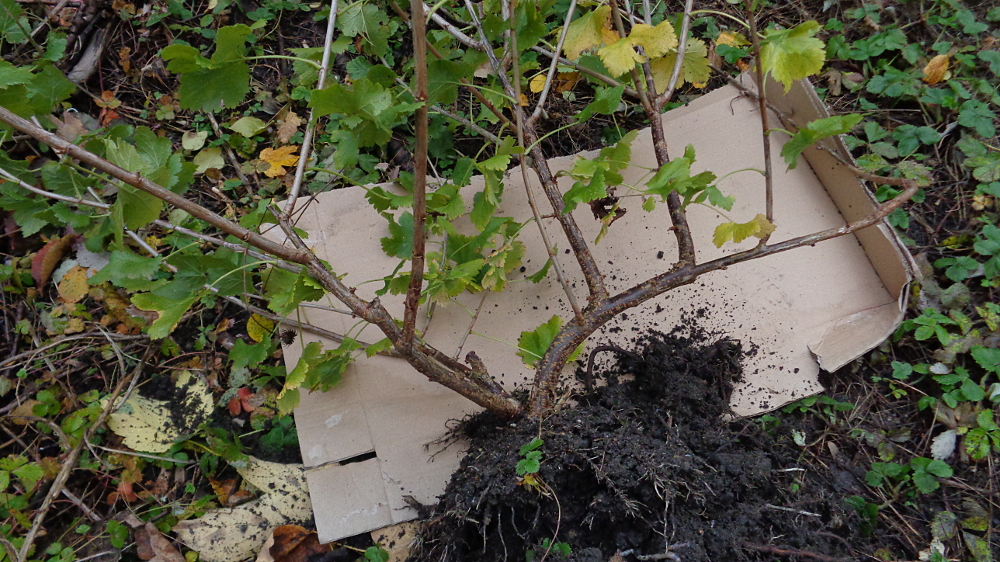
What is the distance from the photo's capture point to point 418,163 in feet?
3.65

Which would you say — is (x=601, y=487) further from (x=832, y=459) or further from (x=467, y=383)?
(x=832, y=459)

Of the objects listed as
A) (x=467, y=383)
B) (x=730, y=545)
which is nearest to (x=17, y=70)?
(x=467, y=383)

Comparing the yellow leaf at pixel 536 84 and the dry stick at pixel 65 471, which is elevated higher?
the yellow leaf at pixel 536 84

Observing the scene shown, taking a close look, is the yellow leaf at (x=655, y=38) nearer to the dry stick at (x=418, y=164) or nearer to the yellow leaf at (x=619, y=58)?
the yellow leaf at (x=619, y=58)

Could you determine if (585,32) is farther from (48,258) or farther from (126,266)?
(48,258)

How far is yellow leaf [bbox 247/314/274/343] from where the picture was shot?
204 centimetres

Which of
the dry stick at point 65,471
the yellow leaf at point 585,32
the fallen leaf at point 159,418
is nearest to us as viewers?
the yellow leaf at point 585,32

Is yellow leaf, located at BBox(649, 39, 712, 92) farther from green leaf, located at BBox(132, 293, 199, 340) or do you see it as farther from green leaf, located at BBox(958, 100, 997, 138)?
green leaf, located at BBox(132, 293, 199, 340)

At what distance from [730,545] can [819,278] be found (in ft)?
3.10

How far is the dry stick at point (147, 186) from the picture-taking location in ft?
3.39

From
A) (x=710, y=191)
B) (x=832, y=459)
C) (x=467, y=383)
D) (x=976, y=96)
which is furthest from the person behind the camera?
(x=976, y=96)

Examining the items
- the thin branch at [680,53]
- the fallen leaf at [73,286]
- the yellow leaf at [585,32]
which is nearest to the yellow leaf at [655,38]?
the yellow leaf at [585,32]

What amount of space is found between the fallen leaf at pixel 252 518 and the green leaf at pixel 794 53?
1.85 meters

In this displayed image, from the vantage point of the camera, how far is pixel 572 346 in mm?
1691
